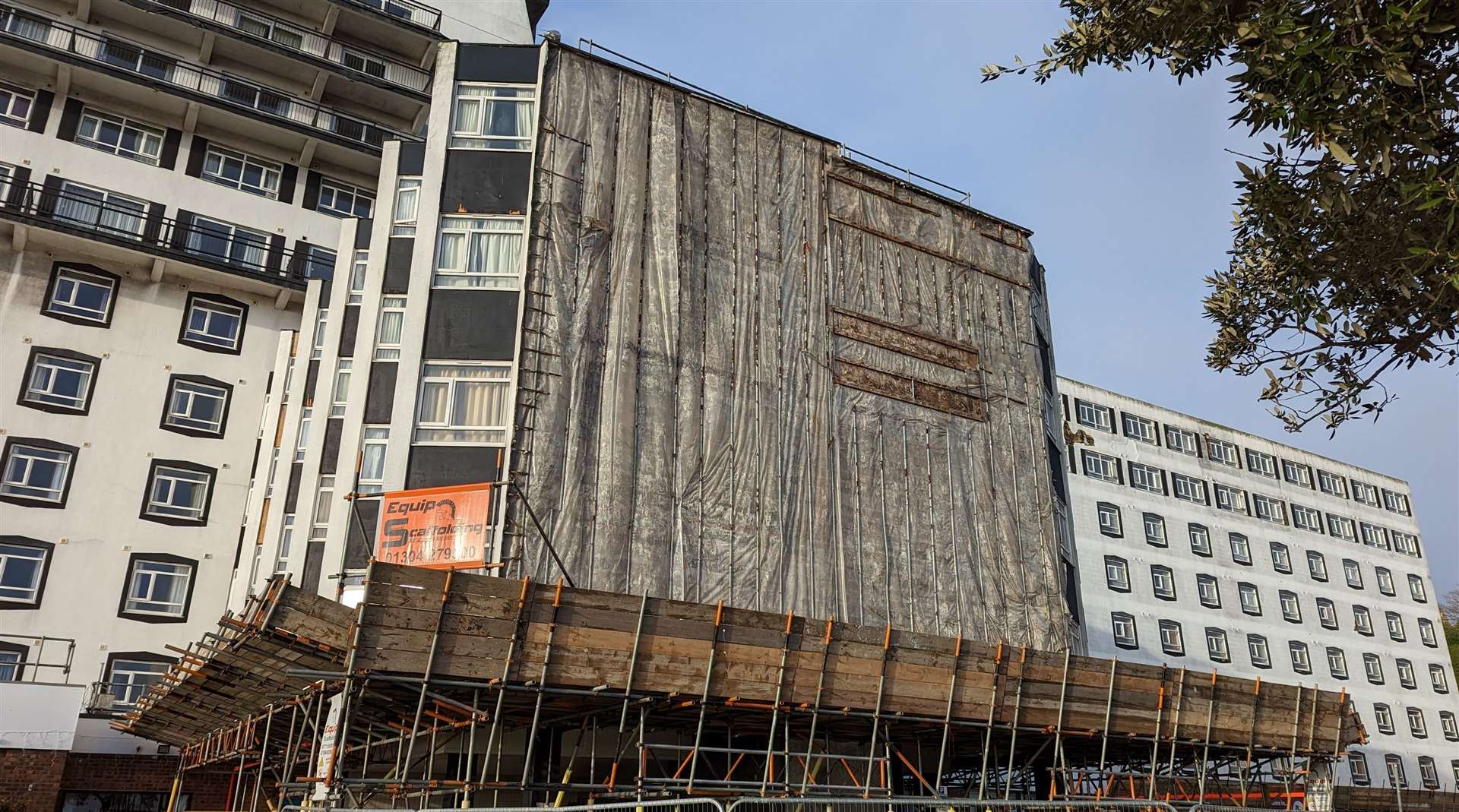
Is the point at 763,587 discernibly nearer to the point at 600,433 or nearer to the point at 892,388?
the point at 600,433

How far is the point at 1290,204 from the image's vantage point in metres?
13.5

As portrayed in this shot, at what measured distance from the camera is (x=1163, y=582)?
6156 cm

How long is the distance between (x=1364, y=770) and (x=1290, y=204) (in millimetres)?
62520

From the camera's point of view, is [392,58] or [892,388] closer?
[892,388]

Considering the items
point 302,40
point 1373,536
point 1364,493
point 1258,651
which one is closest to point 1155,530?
point 1258,651

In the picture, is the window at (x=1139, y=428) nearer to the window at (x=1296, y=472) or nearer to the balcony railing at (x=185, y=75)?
the window at (x=1296, y=472)

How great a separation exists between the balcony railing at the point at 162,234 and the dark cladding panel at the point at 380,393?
14321 mm

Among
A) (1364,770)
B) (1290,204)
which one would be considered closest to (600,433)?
(1290,204)

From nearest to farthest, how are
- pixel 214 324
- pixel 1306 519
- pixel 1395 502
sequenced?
pixel 214 324, pixel 1306 519, pixel 1395 502

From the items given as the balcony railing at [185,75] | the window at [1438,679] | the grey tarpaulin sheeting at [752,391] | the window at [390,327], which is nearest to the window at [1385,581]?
the window at [1438,679]

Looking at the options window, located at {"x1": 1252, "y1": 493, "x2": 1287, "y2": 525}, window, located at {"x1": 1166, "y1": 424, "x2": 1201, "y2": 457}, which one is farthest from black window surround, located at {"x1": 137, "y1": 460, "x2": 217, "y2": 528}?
window, located at {"x1": 1252, "y1": 493, "x2": 1287, "y2": 525}

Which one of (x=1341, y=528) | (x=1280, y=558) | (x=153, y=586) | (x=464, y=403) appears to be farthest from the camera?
(x=1341, y=528)

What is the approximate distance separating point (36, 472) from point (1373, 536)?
252 feet

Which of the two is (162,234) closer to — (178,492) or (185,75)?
(185,75)
